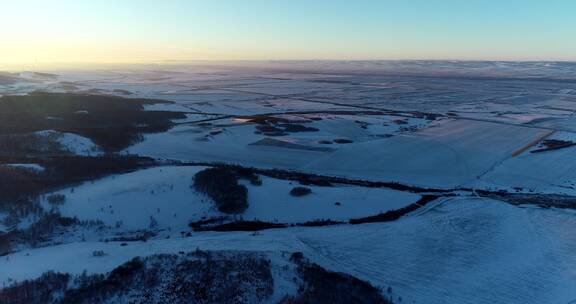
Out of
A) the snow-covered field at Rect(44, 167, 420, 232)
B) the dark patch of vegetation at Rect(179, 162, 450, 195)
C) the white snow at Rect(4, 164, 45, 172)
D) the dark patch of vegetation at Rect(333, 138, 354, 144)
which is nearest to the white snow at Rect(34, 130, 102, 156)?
the white snow at Rect(4, 164, 45, 172)

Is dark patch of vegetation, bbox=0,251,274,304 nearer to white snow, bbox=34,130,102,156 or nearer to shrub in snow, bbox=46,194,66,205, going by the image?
shrub in snow, bbox=46,194,66,205

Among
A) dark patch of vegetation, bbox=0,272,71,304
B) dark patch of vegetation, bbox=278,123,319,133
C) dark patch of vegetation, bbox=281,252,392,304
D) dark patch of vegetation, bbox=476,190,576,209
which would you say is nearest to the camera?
dark patch of vegetation, bbox=0,272,71,304

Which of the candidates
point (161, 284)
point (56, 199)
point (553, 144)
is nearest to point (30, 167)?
point (56, 199)

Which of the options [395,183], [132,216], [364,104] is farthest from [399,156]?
[364,104]

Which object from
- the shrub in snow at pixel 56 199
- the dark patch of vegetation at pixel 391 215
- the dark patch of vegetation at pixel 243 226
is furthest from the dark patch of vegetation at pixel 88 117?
the dark patch of vegetation at pixel 391 215

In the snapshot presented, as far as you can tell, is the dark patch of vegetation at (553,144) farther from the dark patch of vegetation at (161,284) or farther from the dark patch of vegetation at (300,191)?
the dark patch of vegetation at (161,284)

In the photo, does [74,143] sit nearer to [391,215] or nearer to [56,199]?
[56,199]
